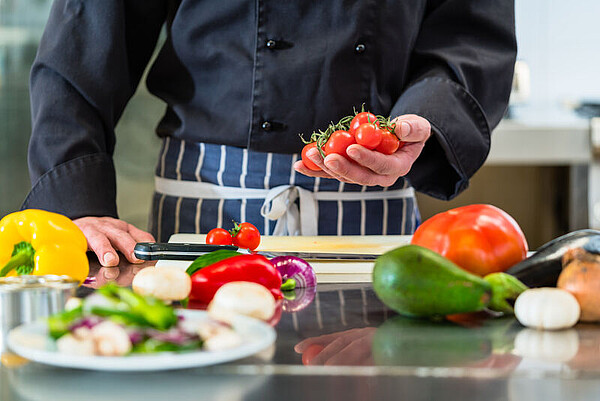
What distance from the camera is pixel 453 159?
1056mm

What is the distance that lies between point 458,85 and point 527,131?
126cm

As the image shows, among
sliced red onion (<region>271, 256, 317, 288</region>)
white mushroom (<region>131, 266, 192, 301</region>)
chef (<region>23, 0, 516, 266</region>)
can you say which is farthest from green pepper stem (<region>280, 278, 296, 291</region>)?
chef (<region>23, 0, 516, 266</region>)

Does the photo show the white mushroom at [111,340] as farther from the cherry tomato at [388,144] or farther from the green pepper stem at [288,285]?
the cherry tomato at [388,144]

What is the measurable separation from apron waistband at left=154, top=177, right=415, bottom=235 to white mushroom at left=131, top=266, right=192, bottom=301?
53 centimetres

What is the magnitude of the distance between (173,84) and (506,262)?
0.75 m

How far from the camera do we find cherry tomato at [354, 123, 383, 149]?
3.02 feet

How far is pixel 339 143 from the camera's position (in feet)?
3.09

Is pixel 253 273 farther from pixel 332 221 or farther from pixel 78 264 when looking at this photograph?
pixel 332 221

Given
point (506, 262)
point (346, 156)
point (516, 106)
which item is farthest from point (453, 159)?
point (516, 106)

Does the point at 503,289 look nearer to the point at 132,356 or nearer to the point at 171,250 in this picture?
the point at 132,356

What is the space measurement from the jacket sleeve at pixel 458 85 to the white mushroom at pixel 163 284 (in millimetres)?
535

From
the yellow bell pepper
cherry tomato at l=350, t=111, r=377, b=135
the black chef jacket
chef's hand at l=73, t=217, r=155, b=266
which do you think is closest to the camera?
the yellow bell pepper

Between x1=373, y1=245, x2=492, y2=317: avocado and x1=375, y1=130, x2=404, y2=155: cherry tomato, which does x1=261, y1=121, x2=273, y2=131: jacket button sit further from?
x1=373, y1=245, x2=492, y2=317: avocado

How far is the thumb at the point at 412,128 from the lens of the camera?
3.02 ft
